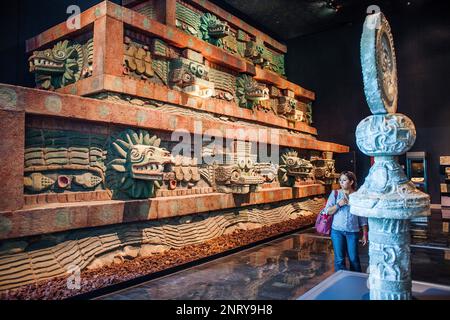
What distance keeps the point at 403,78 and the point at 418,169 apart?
3360mm

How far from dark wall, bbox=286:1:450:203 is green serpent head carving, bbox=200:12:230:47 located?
21.5ft

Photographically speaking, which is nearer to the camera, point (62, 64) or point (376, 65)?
point (376, 65)

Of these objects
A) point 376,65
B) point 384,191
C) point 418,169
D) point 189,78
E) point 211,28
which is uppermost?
point 211,28

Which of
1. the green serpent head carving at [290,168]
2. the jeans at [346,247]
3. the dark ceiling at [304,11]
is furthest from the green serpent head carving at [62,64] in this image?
the dark ceiling at [304,11]

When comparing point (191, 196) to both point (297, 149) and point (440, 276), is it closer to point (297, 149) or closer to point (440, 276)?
point (440, 276)

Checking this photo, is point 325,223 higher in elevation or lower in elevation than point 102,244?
higher

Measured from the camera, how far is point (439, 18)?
36.2ft

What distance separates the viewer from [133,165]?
4.42 m

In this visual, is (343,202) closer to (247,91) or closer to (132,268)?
(132,268)

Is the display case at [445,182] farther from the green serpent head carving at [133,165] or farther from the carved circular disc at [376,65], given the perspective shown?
the green serpent head carving at [133,165]

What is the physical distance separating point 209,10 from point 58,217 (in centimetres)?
691

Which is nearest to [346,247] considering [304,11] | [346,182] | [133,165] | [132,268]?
[346,182]

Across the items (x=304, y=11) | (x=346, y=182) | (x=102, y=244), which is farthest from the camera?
(x=304, y=11)

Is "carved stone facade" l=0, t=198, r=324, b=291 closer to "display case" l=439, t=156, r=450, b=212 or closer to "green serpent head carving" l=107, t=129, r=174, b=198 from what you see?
"green serpent head carving" l=107, t=129, r=174, b=198
